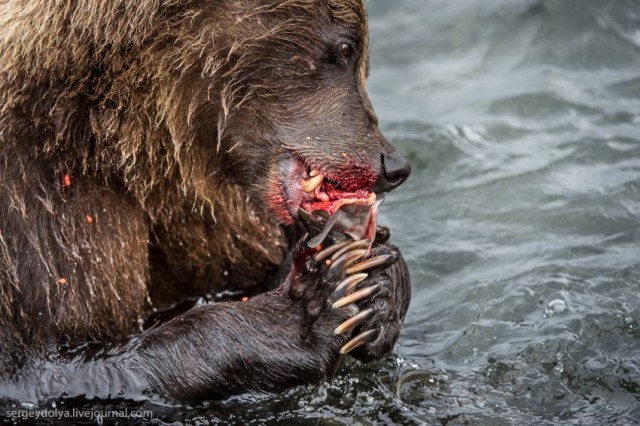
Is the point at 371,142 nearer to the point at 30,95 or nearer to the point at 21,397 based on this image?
the point at 30,95

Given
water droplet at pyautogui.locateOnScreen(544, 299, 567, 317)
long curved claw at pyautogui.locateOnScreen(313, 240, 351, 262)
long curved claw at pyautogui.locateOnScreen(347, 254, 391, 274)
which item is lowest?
water droplet at pyautogui.locateOnScreen(544, 299, 567, 317)

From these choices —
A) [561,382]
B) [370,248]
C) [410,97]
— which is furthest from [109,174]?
[410,97]

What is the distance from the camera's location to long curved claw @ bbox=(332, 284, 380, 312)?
577cm

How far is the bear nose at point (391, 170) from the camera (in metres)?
5.79

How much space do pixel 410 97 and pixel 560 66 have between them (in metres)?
1.36

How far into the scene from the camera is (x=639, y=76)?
10.1 meters

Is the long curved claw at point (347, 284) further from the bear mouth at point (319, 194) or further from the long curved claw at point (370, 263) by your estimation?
the bear mouth at point (319, 194)

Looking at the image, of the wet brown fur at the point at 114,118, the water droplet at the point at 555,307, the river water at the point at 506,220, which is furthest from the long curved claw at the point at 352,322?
the water droplet at the point at 555,307

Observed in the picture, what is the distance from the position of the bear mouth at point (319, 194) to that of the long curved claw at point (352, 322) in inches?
14.9

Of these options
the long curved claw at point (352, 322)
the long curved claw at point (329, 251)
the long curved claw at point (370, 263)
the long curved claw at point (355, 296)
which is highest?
the long curved claw at point (329, 251)

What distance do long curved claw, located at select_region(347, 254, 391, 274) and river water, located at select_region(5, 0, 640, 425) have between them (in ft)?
2.35

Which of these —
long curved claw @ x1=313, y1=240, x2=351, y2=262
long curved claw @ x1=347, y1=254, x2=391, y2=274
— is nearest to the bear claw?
long curved claw @ x1=347, y1=254, x2=391, y2=274

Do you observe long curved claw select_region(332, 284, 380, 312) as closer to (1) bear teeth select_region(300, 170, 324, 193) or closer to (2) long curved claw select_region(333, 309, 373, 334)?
(2) long curved claw select_region(333, 309, 373, 334)

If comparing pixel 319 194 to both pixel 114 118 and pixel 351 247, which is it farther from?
pixel 114 118
